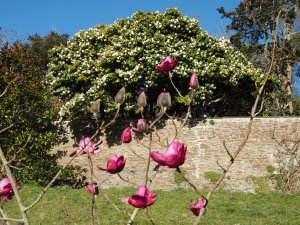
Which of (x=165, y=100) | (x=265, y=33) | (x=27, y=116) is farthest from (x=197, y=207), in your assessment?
(x=265, y=33)

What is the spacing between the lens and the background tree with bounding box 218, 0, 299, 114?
18062 mm

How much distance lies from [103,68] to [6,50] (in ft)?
8.83

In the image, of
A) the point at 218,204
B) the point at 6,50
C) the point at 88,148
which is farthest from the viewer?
the point at 6,50

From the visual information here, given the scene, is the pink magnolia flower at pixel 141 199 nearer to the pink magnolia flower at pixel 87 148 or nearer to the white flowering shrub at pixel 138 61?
the pink magnolia flower at pixel 87 148

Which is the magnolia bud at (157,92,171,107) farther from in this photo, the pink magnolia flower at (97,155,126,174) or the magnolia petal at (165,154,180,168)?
the magnolia petal at (165,154,180,168)

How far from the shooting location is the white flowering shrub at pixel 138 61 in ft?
36.3

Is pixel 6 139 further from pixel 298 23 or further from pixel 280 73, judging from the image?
pixel 298 23

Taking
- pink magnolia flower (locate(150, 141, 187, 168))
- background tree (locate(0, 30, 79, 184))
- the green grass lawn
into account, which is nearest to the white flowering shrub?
background tree (locate(0, 30, 79, 184))

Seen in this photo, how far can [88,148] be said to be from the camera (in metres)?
1.66

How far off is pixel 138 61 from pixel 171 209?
4.70 meters

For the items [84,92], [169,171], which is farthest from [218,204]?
[84,92]

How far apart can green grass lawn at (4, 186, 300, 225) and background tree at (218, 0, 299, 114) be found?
365 inches

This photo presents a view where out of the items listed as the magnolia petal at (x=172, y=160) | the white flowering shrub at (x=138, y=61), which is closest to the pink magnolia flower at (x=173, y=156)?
the magnolia petal at (x=172, y=160)

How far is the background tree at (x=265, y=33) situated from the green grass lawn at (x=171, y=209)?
928cm
